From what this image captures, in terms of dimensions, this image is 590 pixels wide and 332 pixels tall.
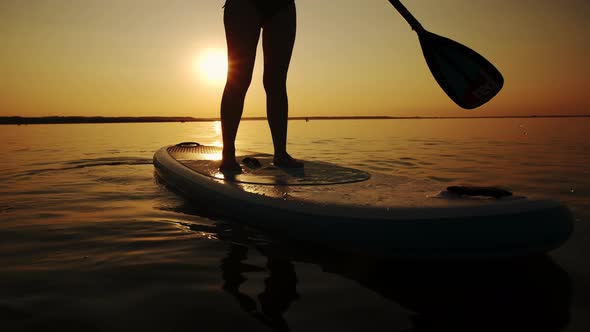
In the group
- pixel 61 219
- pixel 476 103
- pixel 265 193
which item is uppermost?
pixel 476 103

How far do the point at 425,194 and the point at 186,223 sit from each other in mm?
2102

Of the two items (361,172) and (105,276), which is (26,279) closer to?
(105,276)

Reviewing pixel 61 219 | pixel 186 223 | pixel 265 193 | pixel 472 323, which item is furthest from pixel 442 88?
pixel 61 219

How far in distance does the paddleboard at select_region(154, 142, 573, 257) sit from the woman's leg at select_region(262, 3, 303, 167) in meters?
0.98

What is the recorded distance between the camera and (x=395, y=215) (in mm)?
2471

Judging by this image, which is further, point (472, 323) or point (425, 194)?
point (425, 194)

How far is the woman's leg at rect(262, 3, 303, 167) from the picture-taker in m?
4.40

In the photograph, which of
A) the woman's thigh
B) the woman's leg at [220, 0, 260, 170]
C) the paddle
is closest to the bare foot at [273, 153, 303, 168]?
the woman's leg at [220, 0, 260, 170]

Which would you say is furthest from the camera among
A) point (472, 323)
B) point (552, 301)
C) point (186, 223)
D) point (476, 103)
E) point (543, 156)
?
point (543, 156)

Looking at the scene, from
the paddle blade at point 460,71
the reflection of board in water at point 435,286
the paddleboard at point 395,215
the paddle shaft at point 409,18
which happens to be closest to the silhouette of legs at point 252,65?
the paddleboard at point 395,215

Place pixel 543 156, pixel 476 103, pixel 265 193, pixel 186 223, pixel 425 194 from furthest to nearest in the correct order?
pixel 543 156 < pixel 186 223 < pixel 476 103 < pixel 265 193 < pixel 425 194

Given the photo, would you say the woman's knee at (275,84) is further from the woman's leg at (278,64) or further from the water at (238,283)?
the water at (238,283)

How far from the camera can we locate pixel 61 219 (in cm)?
398

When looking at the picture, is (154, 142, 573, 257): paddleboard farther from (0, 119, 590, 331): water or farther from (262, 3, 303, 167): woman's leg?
(262, 3, 303, 167): woman's leg
